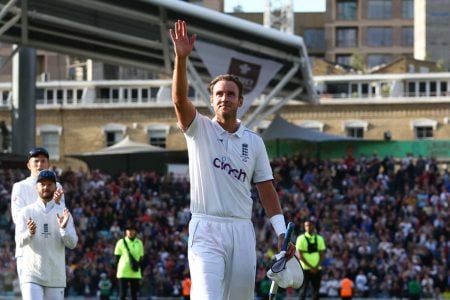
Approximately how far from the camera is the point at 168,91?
8388 centimetres

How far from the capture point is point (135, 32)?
154ft

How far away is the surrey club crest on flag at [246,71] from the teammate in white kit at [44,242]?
3370 cm

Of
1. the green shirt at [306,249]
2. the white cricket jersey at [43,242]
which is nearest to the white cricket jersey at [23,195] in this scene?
the white cricket jersey at [43,242]

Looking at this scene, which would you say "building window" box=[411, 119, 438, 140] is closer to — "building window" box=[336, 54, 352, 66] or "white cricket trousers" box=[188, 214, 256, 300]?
"building window" box=[336, 54, 352, 66]

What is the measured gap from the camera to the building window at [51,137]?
82688 millimetres

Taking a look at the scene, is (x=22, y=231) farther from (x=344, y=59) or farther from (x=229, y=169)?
(x=344, y=59)

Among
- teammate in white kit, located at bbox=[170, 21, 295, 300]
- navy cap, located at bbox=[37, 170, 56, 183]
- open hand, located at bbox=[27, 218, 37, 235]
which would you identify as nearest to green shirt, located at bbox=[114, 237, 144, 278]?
open hand, located at bbox=[27, 218, 37, 235]

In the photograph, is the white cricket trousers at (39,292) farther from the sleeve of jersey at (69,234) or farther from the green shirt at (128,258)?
the green shirt at (128,258)

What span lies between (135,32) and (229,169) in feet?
120

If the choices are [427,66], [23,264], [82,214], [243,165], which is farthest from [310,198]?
[427,66]

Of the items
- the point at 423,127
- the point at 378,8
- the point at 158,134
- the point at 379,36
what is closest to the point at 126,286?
the point at 158,134

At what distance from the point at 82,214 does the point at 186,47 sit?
34.2m

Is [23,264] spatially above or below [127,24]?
below

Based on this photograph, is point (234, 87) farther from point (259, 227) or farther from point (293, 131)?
point (293, 131)
